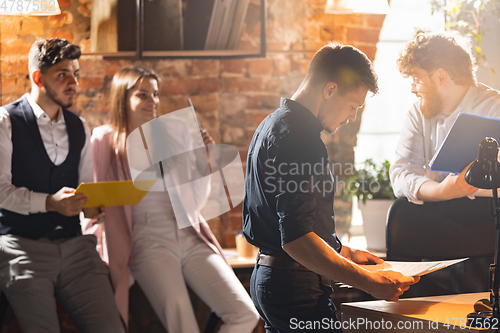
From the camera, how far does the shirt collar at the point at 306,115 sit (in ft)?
4.06

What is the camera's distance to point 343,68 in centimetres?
127

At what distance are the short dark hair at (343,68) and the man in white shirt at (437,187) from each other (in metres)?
0.66

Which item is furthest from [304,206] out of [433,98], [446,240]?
[433,98]

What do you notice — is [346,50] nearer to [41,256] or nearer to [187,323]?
[187,323]

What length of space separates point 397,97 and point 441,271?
150 cm

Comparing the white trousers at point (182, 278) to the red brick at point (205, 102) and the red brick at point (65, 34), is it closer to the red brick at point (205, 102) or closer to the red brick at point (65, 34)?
the red brick at point (205, 102)

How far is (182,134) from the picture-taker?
8.08ft

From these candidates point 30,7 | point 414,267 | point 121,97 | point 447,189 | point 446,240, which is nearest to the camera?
point 414,267

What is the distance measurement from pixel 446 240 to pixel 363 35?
141 cm

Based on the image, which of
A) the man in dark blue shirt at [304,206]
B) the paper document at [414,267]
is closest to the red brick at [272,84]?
the man in dark blue shirt at [304,206]

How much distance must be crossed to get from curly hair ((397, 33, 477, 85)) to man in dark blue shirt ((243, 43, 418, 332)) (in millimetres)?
708

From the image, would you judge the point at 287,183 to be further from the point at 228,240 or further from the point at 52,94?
the point at 228,240

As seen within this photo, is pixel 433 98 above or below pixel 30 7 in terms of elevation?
below

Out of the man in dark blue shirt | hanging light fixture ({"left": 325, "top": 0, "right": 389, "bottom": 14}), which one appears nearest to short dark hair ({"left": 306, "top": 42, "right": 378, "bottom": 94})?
the man in dark blue shirt
